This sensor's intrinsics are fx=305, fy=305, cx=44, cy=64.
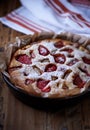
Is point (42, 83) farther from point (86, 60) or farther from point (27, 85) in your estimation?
point (86, 60)

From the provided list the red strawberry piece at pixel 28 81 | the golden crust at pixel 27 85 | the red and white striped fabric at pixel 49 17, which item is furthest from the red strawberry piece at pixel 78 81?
the red and white striped fabric at pixel 49 17

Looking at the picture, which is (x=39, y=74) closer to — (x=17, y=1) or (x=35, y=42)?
(x=35, y=42)

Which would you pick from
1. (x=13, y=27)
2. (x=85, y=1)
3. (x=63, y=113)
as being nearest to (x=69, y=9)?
(x=85, y=1)

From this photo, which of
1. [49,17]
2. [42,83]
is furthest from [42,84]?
[49,17]

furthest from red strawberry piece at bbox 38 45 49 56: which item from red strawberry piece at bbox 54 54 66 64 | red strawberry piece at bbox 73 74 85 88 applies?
red strawberry piece at bbox 73 74 85 88

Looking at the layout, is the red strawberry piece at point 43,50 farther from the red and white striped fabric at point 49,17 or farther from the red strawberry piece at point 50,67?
the red and white striped fabric at point 49,17

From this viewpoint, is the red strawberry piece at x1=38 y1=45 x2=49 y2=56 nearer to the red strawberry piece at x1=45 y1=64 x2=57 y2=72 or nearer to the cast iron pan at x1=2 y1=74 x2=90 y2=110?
the red strawberry piece at x1=45 y1=64 x2=57 y2=72
